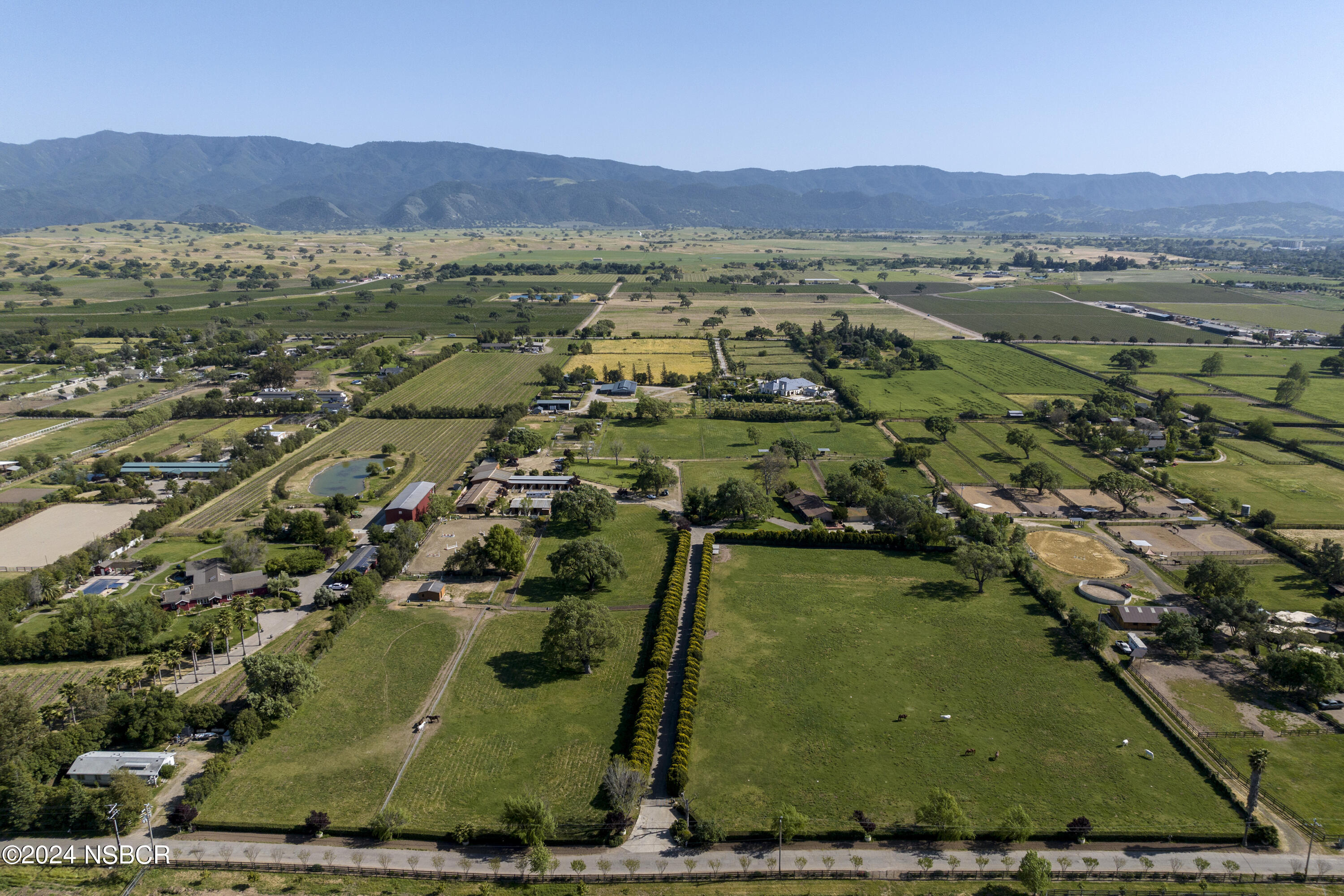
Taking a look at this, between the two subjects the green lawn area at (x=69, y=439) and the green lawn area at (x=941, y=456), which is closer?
the green lawn area at (x=941, y=456)

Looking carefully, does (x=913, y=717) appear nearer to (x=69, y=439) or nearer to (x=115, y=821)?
(x=115, y=821)

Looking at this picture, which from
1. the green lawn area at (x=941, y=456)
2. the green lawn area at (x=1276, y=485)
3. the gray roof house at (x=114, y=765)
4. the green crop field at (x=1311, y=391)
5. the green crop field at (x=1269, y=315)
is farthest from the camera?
the green crop field at (x=1269, y=315)

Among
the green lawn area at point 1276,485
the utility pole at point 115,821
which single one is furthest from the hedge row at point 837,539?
the utility pole at point 115,821

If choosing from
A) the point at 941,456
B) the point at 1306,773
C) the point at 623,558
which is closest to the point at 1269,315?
the point at 941,456

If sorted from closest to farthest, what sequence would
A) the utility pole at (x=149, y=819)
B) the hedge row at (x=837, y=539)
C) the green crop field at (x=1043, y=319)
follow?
1. the utility pole at (x=149, y=819)
2. the hedge row at (x=837, y=539)
3. the green crop field at (x=1043, y=319)

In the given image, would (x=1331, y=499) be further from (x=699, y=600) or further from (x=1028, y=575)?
(x=699, y=600)

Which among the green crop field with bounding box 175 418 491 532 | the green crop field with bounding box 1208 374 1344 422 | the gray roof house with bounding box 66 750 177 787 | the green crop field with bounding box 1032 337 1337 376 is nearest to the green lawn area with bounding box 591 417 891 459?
the green crop field with bounding box 175 418 491 532

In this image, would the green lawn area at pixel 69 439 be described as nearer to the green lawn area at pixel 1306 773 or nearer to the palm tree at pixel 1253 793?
the palm tree at pixel 1253 793

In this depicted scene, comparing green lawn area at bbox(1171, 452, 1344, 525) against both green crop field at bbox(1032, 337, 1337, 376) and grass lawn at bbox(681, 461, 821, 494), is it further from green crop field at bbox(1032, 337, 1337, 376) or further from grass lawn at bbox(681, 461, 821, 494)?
green crop field at bbox(1032, 337, 1337, 376)
